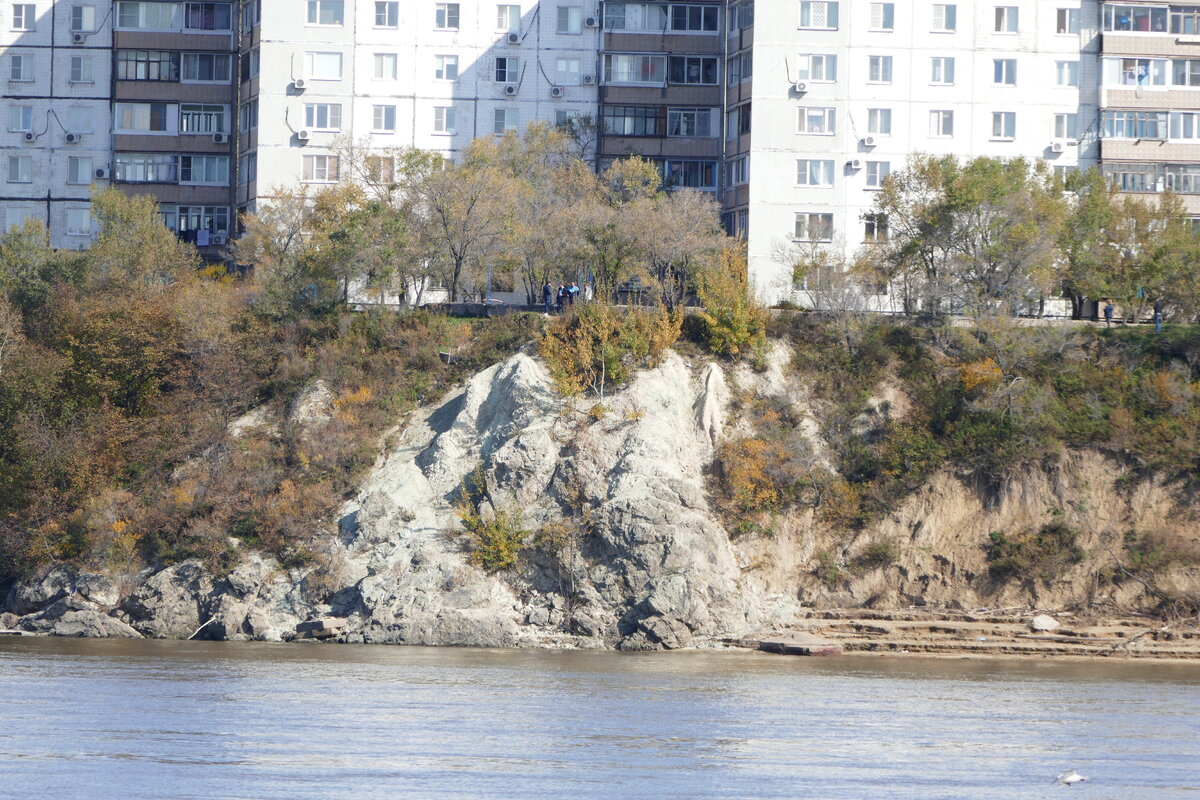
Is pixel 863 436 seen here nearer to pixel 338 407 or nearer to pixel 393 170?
pixel 338 407

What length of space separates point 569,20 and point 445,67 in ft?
25.8

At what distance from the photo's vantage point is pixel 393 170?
Answer: 261 feet

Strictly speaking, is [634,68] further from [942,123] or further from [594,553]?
[594,553]

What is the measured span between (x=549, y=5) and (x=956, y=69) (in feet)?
77.7

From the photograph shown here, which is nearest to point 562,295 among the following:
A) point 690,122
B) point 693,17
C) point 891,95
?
point 690,122

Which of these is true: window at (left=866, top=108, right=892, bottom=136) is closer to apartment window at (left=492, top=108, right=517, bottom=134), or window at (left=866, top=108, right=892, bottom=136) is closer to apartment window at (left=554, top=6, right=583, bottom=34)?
apartment window at (left=554, top=6, right=583, bottom=34)

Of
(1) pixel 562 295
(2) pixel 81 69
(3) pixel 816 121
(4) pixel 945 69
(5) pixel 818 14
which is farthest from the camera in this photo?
(2) pixel 81 69

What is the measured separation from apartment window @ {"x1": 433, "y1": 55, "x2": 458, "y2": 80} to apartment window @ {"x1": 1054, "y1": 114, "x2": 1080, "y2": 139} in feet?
109

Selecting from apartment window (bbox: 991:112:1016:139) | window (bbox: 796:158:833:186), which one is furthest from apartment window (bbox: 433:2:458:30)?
apartment window (bbox: 991:112:1016:139)

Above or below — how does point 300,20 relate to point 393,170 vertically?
above

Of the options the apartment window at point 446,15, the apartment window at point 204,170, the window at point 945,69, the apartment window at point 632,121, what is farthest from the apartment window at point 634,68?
the apartment window at point 204,170

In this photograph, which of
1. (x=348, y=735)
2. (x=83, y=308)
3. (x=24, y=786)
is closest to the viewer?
(x=24, y=786)

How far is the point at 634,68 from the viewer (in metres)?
90.3

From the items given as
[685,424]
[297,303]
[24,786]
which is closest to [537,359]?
[685,424]
